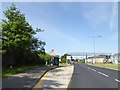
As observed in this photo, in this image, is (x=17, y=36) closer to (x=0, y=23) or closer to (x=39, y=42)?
(x=0, y=23)

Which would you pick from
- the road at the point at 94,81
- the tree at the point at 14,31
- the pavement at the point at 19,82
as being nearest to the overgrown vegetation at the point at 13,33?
the tree at the point at 14,31

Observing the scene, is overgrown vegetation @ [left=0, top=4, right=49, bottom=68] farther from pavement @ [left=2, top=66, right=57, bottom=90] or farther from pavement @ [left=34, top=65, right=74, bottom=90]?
pavement @ [left=2, top=66, right=57, bottom=90]

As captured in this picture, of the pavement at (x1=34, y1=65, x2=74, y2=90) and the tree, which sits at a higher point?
the tree

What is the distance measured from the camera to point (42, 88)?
1330cm

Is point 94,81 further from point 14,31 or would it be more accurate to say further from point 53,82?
point 14,31

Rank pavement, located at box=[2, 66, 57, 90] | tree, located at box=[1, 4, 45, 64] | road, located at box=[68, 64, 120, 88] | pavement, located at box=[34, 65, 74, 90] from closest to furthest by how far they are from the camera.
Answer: pavement, located at box=[2, 66, 57, 90] < pavement, located at box=[34, 65, 74, 90] < road, located at box=[68, 64, 120, 88] < tree, located at box=[1, 4, 45, 64]

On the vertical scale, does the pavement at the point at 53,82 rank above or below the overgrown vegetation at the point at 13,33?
below

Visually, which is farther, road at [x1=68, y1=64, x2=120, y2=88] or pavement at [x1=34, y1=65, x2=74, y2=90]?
road at [x1=68, y1=64, x2=120, y2=88]

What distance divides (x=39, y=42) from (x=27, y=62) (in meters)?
7.95

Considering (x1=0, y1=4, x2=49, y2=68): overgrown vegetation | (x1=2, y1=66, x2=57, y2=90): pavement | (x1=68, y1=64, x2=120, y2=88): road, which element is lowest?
(x1=68, y1=64, x2=120, y2=88): road

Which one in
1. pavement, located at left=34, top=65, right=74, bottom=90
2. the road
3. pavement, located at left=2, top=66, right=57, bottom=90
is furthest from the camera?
the road

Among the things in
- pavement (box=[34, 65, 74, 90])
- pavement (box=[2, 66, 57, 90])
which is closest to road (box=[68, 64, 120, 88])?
pavement (box=[34, 65, 74, 90])

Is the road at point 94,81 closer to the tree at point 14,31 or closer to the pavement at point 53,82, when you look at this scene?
the pavement at point 53,82

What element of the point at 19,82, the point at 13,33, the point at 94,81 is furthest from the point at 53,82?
the point at 13,33
